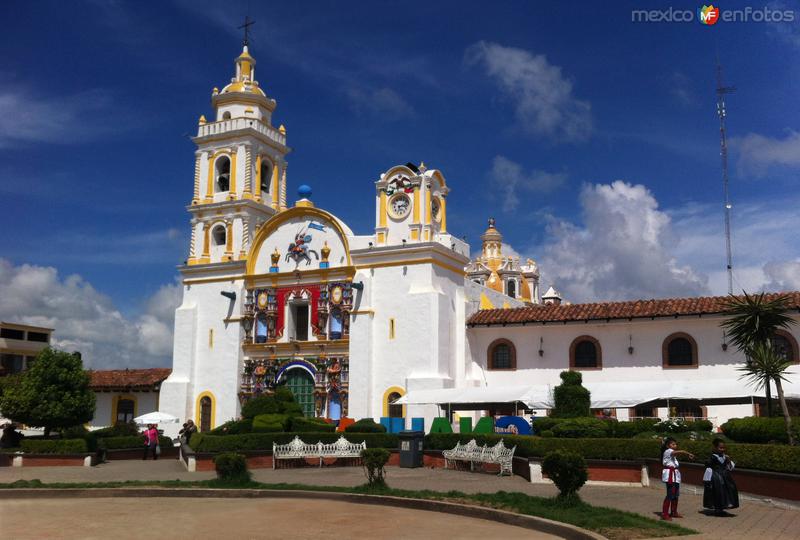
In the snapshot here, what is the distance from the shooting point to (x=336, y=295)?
38.4 m

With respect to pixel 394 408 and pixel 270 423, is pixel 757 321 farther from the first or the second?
pixel 394 408

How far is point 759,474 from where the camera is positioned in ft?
53.7

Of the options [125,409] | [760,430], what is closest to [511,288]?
[125,409]

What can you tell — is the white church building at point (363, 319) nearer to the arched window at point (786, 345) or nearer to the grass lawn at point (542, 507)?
the arched window at point (786, 345)

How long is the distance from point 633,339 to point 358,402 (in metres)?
12.5

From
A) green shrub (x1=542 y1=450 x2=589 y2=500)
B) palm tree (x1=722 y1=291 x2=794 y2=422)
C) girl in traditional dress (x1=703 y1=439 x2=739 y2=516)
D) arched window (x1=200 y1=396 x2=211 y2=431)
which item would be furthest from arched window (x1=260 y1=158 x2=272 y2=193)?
girl in traditional dress (x1=703 y1=439 x2=739 y2=516)

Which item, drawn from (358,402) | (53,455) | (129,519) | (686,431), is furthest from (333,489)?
(358,402)

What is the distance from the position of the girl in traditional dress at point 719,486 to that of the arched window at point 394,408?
73.1ft

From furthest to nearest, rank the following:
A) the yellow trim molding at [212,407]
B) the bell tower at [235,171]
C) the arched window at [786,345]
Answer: the bell tower at [235,171]
the yellow trim molding at [212,407]
the arched window at [786,345]

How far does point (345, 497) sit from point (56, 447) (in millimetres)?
15250

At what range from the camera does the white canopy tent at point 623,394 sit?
26.8 meters

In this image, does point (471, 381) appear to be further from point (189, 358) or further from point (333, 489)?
point (333, 489)

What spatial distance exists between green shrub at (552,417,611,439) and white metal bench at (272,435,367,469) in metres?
6.05

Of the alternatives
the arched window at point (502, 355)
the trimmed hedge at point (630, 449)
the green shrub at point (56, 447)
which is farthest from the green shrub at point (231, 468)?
the arched window at point (502, 355)
